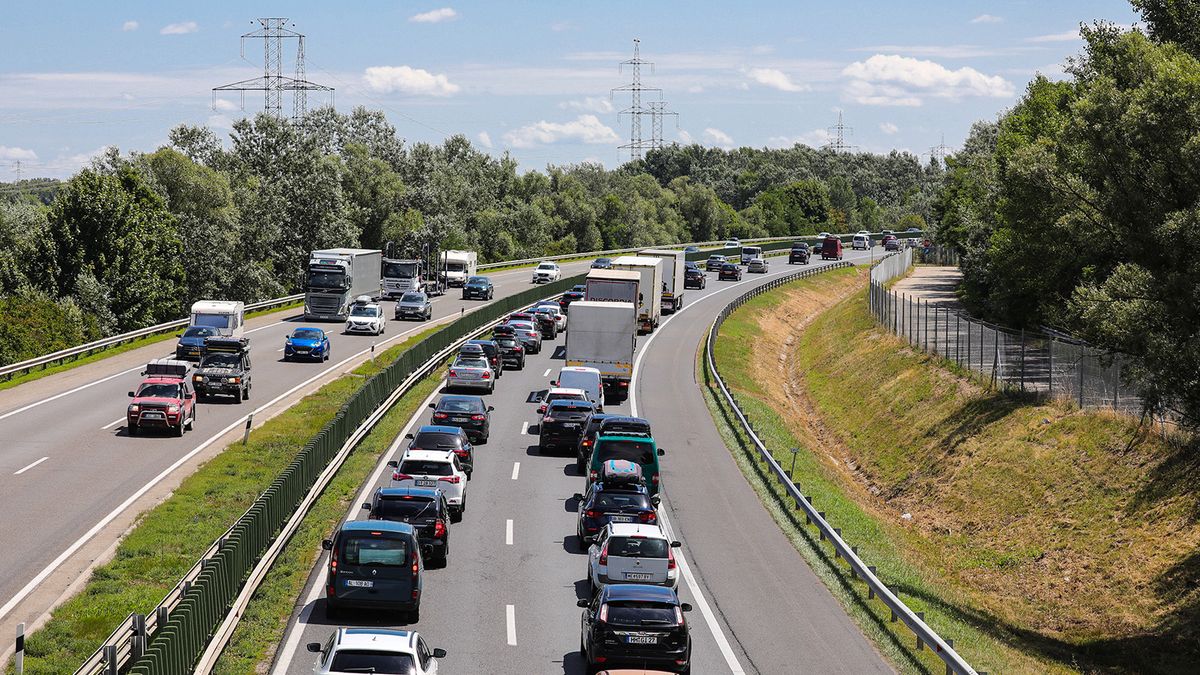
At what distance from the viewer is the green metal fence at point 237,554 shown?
18094 mm

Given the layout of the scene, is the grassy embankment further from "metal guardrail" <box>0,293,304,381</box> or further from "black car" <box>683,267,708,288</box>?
"black car" <box>683,267,708,288</box>

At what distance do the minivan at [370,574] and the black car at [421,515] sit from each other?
394cm

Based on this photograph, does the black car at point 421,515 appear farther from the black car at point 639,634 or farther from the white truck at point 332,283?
the white truck at point 332,283

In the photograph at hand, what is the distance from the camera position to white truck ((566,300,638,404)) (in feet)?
176

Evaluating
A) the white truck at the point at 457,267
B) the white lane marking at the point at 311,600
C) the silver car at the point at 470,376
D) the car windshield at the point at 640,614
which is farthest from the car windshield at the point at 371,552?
the white truck at the point at 457,267

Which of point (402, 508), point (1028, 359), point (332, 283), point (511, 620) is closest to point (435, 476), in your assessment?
point (402, 508)

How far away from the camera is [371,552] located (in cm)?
2295

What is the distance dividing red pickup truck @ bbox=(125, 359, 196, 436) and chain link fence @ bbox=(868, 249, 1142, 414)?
91.7 feet

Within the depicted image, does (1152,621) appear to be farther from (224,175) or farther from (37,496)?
(224,175)

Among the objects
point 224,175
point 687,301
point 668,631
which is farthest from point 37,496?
point 224,175

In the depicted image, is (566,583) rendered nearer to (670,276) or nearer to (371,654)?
(371,654)

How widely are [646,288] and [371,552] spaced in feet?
167

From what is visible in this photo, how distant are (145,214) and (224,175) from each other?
27.2 m

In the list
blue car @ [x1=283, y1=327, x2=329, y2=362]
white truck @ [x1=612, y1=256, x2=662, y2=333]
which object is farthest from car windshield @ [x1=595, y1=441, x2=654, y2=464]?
white truck @ [x1=612, y1=256, x2=662, y2=333]
